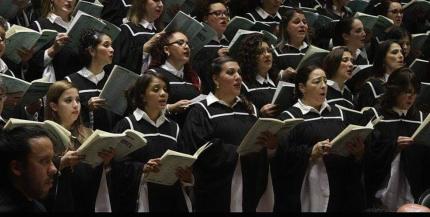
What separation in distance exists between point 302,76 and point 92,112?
1348mm

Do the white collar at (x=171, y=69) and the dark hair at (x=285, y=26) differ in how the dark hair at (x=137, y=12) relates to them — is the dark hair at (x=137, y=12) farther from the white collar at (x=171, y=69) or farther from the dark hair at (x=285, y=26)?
the dark hair at (x=285, y=26)

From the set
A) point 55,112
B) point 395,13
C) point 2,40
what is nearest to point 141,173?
point 55,112

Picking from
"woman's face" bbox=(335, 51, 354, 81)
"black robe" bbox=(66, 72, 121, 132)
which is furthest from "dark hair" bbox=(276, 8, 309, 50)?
"black robe" bbox=(66, 72, 121, 132)

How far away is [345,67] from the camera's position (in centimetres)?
637

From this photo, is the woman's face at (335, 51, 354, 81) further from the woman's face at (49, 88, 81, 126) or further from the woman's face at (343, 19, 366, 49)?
the woman's face at (49, 88, 81, 126)

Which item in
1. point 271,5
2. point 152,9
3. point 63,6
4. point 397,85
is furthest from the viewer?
point 271,5

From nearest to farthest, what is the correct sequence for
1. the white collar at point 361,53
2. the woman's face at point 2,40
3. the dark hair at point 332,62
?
1. the woman's face at point 2,40
2. the dark hair at point 332,62
3. the white collar at point 361,53

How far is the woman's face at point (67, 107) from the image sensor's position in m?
5.07

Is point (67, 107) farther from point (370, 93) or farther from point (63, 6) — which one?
point (370, 93)

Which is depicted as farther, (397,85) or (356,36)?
(356,36)

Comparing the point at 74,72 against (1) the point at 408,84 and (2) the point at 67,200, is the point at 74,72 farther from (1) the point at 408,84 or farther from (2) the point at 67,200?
(1) the point at 408,84

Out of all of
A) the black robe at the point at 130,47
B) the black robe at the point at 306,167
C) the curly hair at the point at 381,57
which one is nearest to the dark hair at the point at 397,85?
the black robe at the point at 306,167

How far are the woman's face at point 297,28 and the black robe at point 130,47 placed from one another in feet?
3.63

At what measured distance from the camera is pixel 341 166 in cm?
566
